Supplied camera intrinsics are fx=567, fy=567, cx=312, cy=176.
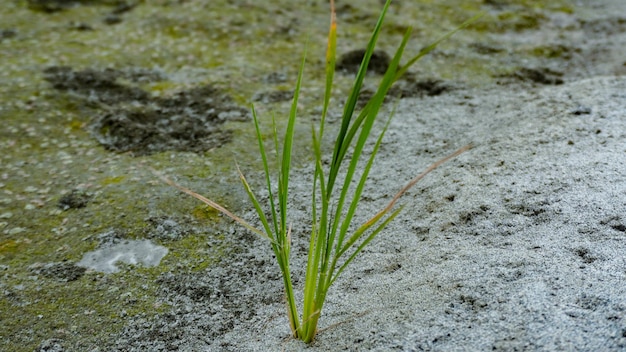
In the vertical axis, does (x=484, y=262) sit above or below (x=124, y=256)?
above

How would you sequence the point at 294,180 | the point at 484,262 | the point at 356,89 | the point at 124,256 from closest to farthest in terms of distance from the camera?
the point at 356,89 < the point at 484,262 < the point at 124,256 < the point at 294,180

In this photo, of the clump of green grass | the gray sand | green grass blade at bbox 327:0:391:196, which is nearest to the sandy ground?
the gray sand

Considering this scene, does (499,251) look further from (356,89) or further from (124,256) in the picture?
(124,256)

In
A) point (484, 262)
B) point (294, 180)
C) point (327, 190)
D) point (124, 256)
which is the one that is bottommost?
point (124, 256)

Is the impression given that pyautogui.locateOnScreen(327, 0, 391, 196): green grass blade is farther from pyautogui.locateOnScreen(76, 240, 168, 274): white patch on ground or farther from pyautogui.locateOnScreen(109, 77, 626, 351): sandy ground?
pyautogui.locateOnScreen(76, 240, 168, 274): white patch on ground

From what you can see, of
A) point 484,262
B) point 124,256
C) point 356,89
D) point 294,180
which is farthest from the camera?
point 294,180

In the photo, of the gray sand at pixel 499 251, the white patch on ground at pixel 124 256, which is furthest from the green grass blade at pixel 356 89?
the white patch on ground at pixel 124 256

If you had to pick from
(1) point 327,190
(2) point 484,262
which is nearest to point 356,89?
(1) point 327,190
